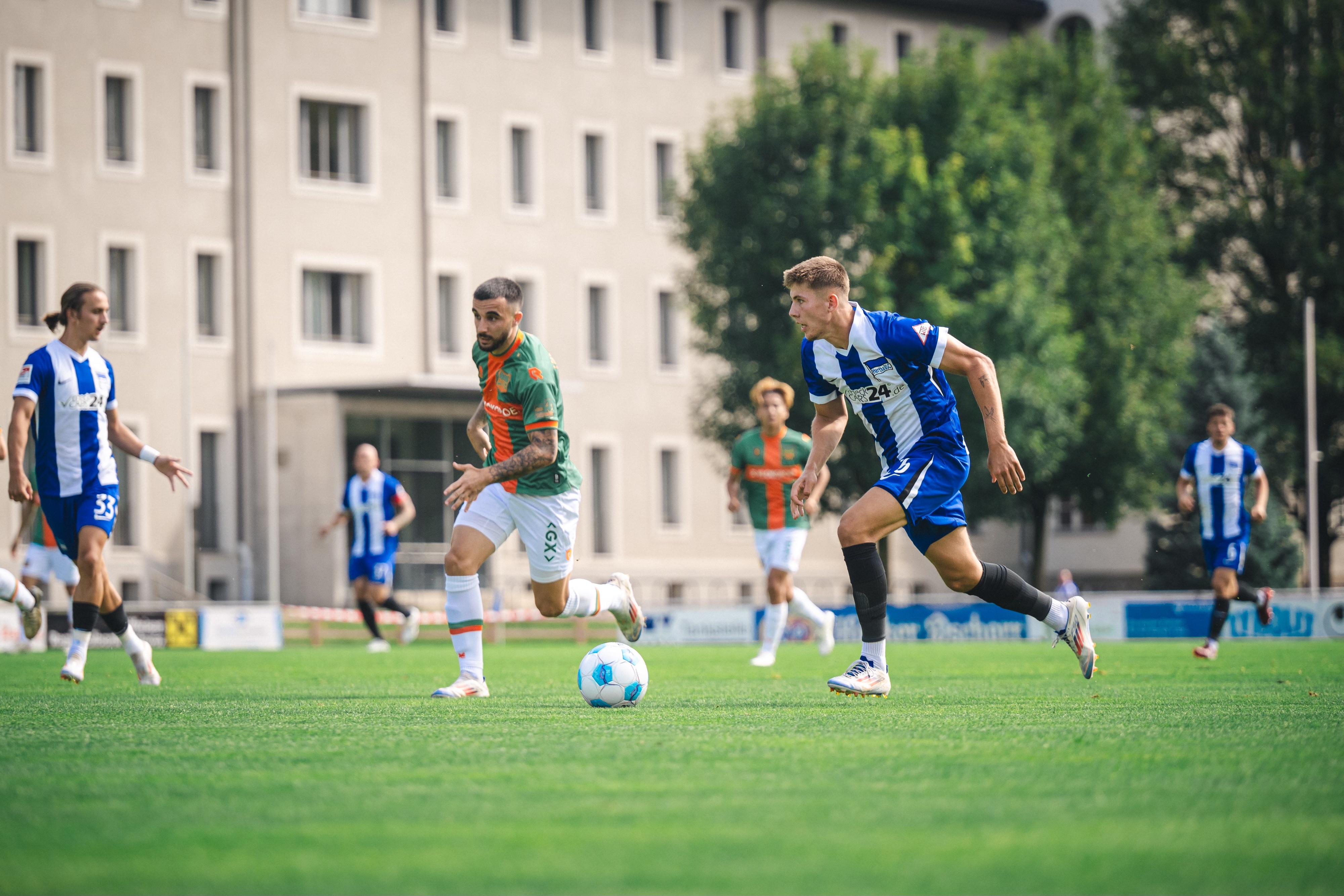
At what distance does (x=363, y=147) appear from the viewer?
4356 cm

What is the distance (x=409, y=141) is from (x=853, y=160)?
12.6 m

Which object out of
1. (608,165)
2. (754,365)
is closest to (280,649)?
(754,365)

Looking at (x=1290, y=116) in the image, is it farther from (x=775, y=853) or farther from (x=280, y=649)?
(x=775, y=853)

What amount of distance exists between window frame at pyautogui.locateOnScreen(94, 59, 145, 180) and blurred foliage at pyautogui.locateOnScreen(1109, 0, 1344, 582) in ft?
78.2

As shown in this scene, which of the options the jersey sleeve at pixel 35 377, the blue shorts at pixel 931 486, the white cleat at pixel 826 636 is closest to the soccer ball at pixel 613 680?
the blue shorts at pixel 931 486

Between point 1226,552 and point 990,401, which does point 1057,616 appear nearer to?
point 990,401

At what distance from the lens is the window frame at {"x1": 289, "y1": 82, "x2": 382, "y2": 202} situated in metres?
42.3

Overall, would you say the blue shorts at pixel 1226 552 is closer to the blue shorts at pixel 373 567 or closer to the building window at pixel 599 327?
the blue shorts at pixel 373 567

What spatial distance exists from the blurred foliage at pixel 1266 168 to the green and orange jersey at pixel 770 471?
30791 mm

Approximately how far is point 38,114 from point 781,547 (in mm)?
28833

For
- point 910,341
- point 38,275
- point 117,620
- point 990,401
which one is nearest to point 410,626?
point 117,620

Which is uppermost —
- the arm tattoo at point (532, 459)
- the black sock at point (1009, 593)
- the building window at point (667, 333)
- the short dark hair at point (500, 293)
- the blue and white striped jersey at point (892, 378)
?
the building window at point (667, 333)

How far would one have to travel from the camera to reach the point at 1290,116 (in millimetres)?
46906

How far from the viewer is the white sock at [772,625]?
16578 mm
